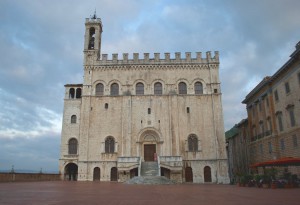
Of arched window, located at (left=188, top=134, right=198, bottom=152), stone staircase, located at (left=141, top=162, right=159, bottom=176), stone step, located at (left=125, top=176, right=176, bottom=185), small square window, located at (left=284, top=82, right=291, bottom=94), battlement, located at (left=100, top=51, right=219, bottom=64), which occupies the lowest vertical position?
stone step, located at (left=125, top=176, right=176, bottom=185)

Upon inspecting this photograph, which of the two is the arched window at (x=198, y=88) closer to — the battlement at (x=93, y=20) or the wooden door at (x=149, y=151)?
the wooden door at (x=149, y=151)

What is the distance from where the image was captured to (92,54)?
37.0 metres

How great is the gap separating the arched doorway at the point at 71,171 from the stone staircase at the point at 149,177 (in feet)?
36.3

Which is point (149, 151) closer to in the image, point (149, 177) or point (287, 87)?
point (149, 177)

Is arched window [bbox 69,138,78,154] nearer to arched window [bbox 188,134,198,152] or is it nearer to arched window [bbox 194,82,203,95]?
arched window [bbox 188,134,198,152]

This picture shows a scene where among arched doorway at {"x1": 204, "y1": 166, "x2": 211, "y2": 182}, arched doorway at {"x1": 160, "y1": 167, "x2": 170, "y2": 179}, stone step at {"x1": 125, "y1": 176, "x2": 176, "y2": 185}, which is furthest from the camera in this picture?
arched doorway at {"x1": 204, "y1": 166, "x2": 211, "y2": 182}

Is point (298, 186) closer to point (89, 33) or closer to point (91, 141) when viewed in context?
point (91, 141)

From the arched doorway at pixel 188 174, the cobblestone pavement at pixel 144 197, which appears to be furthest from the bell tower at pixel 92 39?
the cobblestone pavement at pixel 144 197

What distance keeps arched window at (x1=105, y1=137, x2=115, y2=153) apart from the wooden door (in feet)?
13.7

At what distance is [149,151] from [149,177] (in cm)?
761

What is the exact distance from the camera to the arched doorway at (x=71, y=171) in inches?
1391

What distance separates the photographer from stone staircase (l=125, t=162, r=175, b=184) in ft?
84.0

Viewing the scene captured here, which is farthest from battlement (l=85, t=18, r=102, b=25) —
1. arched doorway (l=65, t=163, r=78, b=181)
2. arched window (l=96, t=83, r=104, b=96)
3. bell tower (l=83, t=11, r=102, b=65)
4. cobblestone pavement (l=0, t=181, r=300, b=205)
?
cobblestone pavement (l=0, t=181, r=300, b=205)

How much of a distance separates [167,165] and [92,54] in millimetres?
18538
